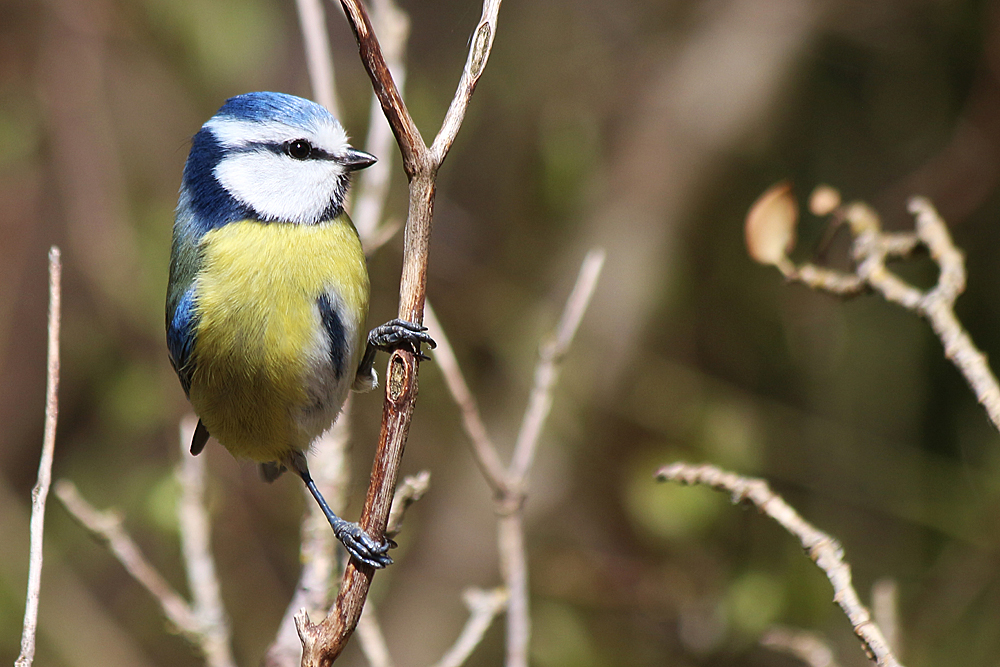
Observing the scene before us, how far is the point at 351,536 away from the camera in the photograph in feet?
4.43

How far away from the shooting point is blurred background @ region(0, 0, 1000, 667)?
9.62 feet

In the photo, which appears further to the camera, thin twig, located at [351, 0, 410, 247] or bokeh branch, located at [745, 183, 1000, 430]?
thin twig, located at [351, 0, 410, 247]

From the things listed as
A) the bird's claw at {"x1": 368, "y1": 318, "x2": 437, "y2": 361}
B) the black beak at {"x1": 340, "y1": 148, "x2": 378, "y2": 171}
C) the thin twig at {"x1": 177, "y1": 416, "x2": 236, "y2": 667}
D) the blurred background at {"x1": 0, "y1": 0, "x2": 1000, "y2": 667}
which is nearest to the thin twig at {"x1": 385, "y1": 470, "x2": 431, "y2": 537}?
the bird's claw at {"x1": 368, "y1": 318, "x2": 437, "y2": 361}

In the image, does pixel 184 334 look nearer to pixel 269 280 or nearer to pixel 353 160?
pixel 269 280

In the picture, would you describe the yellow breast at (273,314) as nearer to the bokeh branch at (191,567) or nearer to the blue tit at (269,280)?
the blue tit at (269,280)

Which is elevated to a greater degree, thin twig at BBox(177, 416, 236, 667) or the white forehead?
the white forehead

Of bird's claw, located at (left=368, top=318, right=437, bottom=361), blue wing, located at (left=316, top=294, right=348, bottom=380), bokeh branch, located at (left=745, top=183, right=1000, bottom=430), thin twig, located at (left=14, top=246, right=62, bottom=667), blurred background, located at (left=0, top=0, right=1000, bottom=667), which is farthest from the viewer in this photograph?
blurred background, located at (left=0, top=0, right=1000, bottom=667)

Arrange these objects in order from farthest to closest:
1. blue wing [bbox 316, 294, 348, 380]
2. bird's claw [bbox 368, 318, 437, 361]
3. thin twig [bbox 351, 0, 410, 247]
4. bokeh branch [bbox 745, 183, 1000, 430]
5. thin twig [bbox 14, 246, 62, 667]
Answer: thin twig [bbox 351, 0, 410, 247] → blue wing [bbox 316, 294, 348, 380] → bokeh branch [bbox 745, 183, 1000, 430] → bird's claw [bbox 368, 318, 437, 361] → thin twig [bbox 14, 246, 62, 667]

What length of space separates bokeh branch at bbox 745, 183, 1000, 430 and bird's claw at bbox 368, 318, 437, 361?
613 millimetres

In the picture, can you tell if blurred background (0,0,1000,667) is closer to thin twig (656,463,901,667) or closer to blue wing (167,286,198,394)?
blue wing (167,286,198,394)

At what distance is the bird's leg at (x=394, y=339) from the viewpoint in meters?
1.08

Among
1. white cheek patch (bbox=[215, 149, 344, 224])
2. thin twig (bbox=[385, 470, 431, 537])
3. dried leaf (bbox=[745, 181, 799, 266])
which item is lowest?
thin twig (bbox=[385, 470, 431, 537])

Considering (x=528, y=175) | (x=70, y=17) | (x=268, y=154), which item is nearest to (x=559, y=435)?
(x=528, y=175)

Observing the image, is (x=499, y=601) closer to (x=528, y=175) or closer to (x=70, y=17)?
(x=528, y=175)
